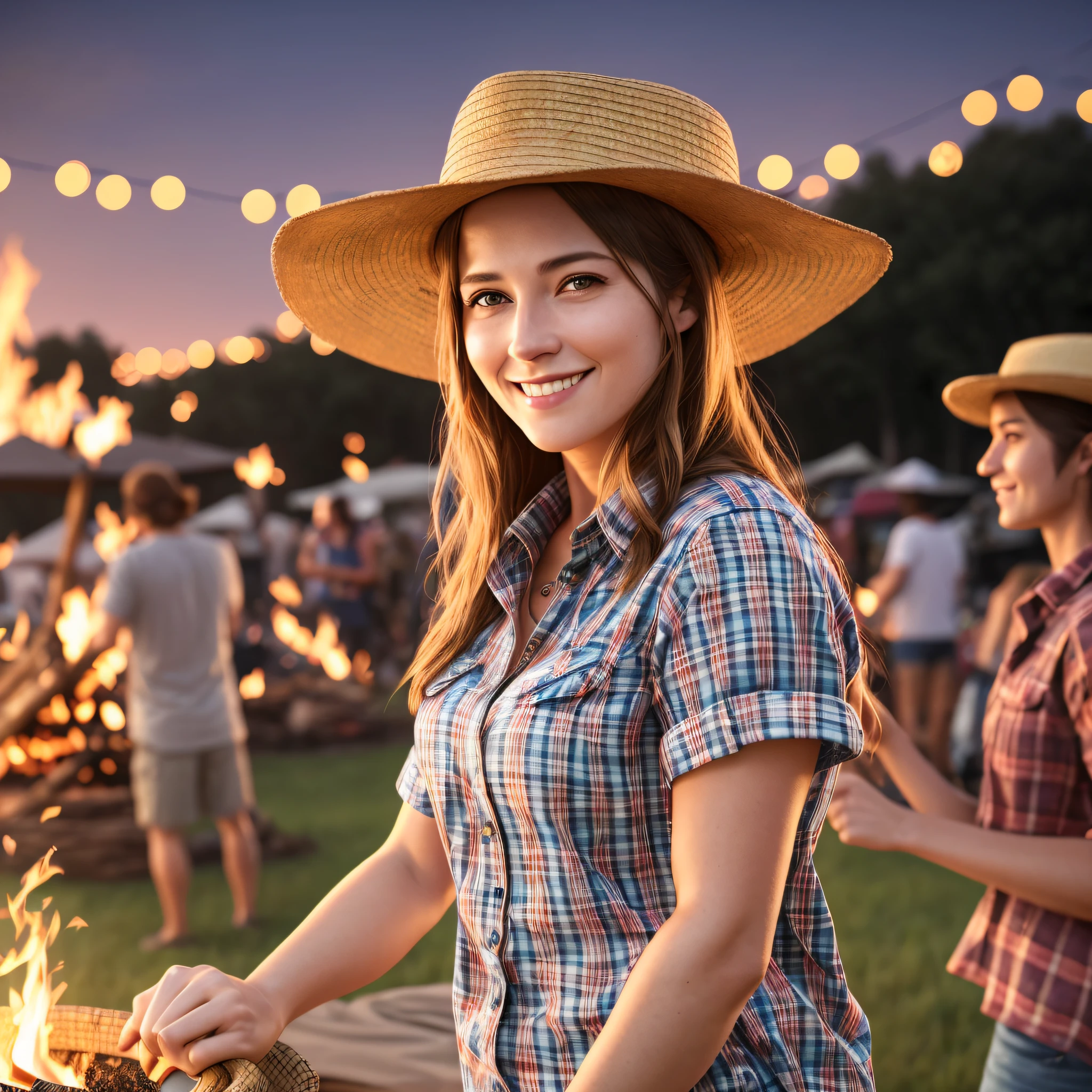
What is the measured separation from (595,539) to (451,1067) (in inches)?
47.5

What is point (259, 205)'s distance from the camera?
5.74m

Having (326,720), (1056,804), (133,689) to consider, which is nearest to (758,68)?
(326,720)

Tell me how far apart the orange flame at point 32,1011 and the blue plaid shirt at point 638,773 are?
1.60 ft

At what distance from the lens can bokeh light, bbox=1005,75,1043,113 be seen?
4840 mm

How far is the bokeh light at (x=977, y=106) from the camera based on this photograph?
16.4ft

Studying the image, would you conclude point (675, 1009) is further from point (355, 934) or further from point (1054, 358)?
point (1054, 358)

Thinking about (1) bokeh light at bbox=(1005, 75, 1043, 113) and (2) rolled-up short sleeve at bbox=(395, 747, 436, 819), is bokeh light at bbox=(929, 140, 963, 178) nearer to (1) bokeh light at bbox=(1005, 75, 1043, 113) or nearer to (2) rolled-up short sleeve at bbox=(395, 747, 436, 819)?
(1) bokeh light at bbox=(1005, 75, 1043, 113)

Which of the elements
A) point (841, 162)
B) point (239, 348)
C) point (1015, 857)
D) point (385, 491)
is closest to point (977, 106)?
point (841, 162)

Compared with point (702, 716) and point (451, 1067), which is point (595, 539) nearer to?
point (702, 716)

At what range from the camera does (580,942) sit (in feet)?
3.51

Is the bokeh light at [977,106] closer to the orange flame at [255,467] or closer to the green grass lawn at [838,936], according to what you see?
the green grass lawn at [838,936]

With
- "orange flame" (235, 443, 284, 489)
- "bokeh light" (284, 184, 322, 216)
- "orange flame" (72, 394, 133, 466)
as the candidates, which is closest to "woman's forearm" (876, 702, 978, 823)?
"orange flame" (72, 394, 133, 466)

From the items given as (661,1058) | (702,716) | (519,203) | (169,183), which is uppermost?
(169,183)

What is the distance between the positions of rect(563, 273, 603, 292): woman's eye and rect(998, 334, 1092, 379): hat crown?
116cm
